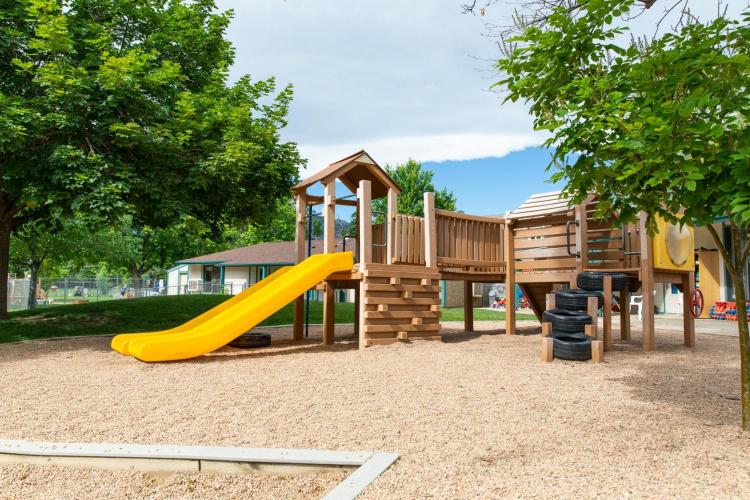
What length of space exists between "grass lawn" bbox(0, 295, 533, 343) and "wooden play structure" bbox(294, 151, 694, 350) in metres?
5.24

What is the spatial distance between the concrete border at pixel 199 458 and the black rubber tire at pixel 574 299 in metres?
5.64

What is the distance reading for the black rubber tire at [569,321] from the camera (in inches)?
315

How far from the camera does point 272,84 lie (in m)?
14.4

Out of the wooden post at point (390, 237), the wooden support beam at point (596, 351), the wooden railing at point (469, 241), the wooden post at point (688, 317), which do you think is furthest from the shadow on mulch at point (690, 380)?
the wooden post at point (390, 237)

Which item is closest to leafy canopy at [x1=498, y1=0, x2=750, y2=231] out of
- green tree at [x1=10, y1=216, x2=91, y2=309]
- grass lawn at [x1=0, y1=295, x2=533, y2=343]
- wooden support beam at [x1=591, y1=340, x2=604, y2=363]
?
wooden support beam at [x1=591, y1=340, x2=604, y2=363]

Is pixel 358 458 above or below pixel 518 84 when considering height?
below

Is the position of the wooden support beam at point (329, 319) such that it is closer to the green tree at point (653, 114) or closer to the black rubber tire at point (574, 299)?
the black rubber tire at point (574, 299)

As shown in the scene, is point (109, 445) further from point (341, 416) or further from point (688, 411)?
point (688, 411)

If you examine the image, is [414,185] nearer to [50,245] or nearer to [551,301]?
[50,245]

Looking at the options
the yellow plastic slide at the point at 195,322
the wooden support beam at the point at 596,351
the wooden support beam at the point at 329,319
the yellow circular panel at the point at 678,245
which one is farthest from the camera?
the wooden support beam at the point at 329,319

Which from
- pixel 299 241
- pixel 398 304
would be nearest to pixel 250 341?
pixel 299 241

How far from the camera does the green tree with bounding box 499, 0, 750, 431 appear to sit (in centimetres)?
346

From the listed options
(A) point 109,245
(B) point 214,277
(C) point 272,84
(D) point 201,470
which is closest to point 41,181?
(C) point 272,84

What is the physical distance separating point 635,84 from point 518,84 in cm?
84
